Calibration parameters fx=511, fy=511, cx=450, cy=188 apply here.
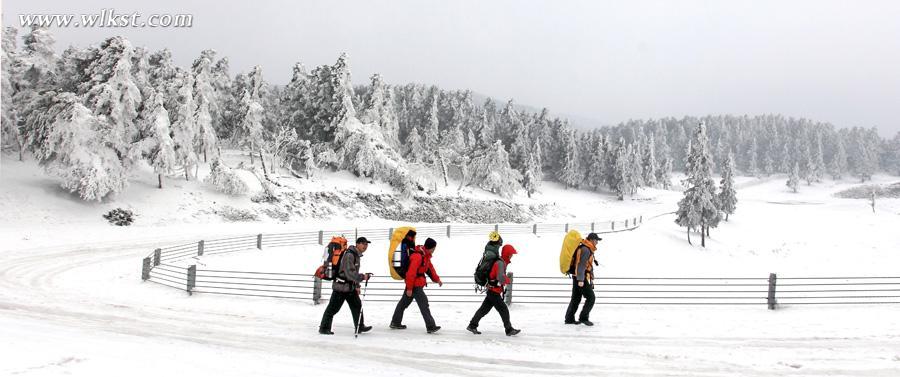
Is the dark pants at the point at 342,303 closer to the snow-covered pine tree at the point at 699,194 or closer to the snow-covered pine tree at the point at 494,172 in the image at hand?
the snow-covered pine tree at the point at 699,194

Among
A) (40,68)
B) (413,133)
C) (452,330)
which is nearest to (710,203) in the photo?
(413,133)

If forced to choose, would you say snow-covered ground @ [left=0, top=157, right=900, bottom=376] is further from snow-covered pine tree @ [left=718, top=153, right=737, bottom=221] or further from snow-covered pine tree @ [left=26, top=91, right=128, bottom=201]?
snow-covered pine tree @ [left=718, top=153, right=737, bottom=221]

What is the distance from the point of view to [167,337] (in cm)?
884

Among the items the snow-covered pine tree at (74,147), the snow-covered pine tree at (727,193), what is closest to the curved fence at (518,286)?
the snow-covered pine tree at (74,147)

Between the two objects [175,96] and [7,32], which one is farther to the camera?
[175,96]

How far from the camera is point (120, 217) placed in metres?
31.0

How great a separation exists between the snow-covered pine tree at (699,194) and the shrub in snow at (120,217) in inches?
1825

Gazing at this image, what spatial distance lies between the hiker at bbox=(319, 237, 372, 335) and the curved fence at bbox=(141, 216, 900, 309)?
1088 millimetres

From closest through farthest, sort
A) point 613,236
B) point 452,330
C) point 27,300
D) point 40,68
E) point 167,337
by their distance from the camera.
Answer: point 167,337 → point 452,330 → point 27,300 → point 40,68 → point 613,236

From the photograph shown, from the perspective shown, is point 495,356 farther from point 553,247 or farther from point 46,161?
Answer: point 46,161

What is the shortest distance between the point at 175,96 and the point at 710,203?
48.9 meters

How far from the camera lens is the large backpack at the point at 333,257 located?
8891mm

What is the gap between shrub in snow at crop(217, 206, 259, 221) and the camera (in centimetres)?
3634

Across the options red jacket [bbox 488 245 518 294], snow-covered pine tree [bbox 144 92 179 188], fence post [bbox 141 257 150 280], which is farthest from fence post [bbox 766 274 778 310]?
snow-covered pine tree [bbox 144 92 179 188]
